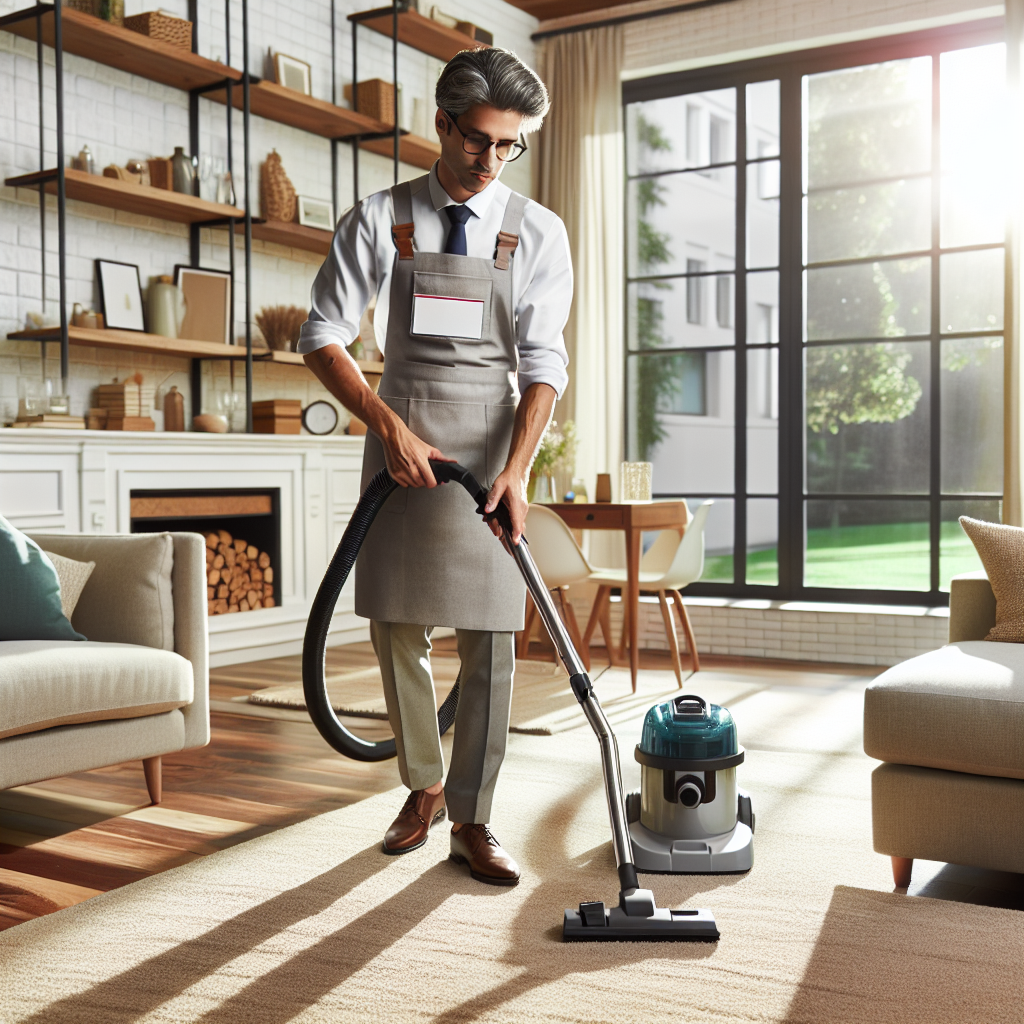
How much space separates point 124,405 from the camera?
4312 mm

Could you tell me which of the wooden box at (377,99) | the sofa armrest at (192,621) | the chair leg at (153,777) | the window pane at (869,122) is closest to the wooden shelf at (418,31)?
the wooden box at (377,99)

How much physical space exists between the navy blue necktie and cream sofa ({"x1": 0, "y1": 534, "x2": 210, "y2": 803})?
1098 mm

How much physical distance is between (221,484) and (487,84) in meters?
2.90

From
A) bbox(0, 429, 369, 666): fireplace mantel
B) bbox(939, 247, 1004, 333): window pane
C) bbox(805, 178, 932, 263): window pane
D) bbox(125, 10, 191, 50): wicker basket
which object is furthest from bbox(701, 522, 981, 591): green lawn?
bbox(125, 10, 191, 50): wicker basket

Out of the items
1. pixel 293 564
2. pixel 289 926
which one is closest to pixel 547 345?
pixel 289 926

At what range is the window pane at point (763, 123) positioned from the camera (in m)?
5.82

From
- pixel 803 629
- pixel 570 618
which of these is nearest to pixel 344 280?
pixel 570 618

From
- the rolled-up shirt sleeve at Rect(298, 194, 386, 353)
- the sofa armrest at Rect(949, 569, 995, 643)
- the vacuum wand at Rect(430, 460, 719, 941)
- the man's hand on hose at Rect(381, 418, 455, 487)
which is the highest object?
the rolled-up shirt sleeve at Rect(298, 194, 386, 353)

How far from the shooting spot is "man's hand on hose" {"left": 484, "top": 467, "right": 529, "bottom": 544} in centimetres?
203

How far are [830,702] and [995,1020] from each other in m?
Result: 2.55

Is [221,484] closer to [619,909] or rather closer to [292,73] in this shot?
[292,73]

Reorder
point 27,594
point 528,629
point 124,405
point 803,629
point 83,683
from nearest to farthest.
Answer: point 83,683 < point 27,594 < point 124,405 < point 528,629 < point 803,629

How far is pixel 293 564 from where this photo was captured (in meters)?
4.97

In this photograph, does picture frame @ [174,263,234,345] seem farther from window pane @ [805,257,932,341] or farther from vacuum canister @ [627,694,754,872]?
vacuum canister @ [627,694,754,872]
